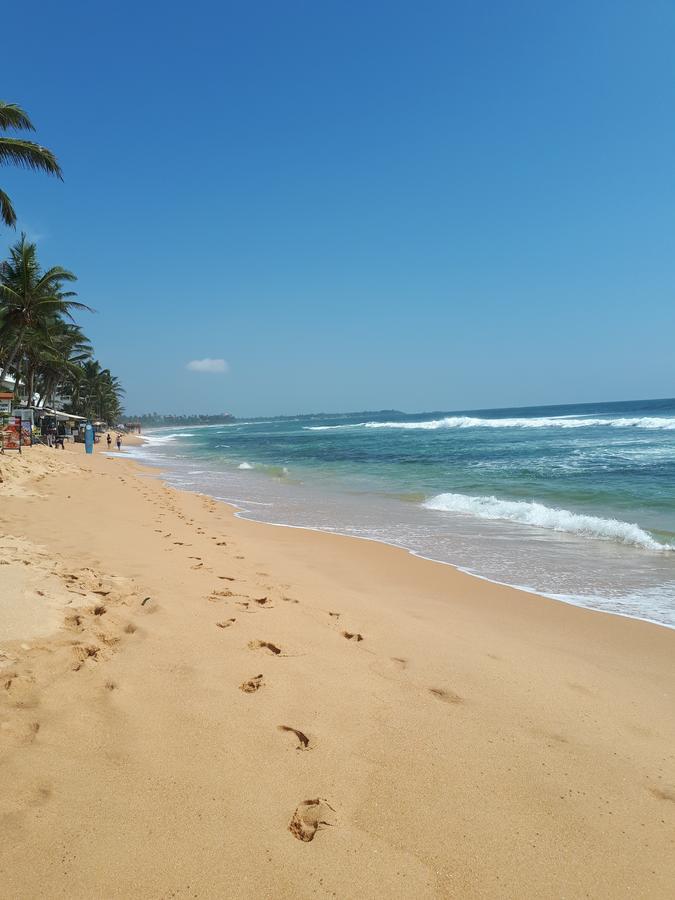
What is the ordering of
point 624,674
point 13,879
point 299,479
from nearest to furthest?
point 13,879
point 624,674
point 299,479

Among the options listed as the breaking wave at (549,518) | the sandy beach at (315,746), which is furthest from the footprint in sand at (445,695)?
the breaking wave at (549,518)

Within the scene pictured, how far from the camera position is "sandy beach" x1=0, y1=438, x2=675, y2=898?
6.24 ft

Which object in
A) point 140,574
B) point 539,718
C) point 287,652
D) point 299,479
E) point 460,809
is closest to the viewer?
point 460,809

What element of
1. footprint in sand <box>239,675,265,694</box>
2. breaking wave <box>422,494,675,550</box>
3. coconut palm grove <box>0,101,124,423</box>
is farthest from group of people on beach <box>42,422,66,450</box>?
footprint in sand <box>239,675,265,694</box>

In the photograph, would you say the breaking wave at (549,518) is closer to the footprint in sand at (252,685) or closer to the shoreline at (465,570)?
the shoreline at (465,570)

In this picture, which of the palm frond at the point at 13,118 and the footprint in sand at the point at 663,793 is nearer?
the footprint in sand at the point at 663,793

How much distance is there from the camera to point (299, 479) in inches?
812

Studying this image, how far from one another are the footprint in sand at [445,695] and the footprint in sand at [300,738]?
3.28 feet

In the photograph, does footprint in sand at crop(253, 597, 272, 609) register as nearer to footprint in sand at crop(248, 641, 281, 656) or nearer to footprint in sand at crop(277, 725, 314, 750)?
footprint in sand at crop(248, 641, 281, 656)

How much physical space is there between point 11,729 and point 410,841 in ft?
6.16

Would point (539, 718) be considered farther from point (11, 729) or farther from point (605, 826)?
point (11, 729)

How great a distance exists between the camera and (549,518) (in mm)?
10875

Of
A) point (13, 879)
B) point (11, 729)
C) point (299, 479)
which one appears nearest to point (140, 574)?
point (11, 729)

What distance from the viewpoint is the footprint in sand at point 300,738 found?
2611 mm
